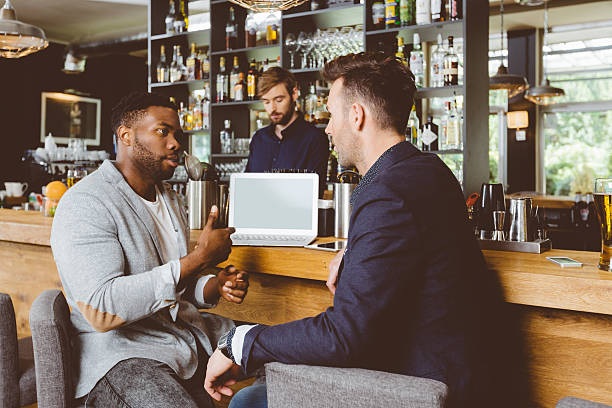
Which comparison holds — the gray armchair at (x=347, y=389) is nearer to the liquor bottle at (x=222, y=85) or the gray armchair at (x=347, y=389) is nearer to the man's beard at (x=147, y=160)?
the man's beard at (x=147, y=160)

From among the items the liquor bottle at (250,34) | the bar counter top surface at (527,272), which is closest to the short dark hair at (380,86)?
the bar counter top surface at (527,272)

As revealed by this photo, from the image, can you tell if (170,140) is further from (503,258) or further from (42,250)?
(42,250)

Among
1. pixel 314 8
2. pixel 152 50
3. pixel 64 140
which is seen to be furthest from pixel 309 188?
pixel 64 140

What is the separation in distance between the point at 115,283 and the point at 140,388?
27 centimetres

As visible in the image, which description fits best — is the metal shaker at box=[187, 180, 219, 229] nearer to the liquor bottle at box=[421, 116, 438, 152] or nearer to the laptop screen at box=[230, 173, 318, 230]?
the laptop screen at box=[230, 173, 318, 230]

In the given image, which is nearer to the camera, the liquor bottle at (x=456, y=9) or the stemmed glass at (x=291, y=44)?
the liquor bottle at (x=456, y=9)

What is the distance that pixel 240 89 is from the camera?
4.54 metres

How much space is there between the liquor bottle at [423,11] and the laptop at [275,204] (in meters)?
1.89

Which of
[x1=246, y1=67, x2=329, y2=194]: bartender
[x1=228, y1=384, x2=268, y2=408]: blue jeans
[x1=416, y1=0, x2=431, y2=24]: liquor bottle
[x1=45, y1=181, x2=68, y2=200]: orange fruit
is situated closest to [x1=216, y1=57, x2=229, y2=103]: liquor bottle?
[x1=246, y1=67, x2=329, y2=194]: bartender

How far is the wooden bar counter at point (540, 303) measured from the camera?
142cm

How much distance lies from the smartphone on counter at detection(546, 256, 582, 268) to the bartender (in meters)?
1.87

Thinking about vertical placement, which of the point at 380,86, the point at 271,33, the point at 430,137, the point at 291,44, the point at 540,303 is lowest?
the point at 540,303

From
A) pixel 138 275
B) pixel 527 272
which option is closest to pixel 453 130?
pixel 527 272

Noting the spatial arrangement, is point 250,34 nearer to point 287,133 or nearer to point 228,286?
point 287,133
